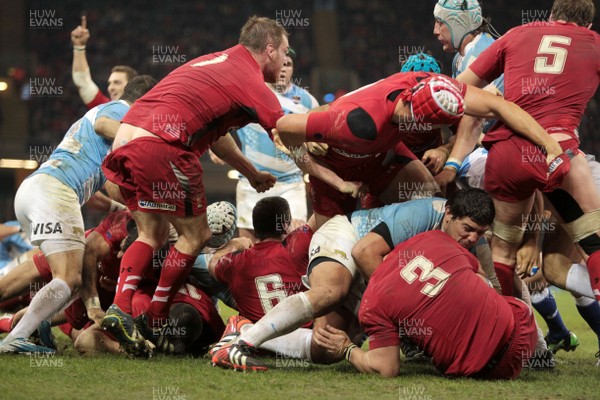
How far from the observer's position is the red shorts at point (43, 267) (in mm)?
5992

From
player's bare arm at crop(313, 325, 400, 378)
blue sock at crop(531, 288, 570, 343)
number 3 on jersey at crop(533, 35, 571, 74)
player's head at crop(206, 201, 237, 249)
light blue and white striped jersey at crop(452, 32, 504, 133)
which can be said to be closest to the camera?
player's bare arm at crop(313, 325, 400, 378)

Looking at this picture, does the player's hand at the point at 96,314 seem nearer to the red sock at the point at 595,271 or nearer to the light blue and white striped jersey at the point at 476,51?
the red sock at the point at 595,271

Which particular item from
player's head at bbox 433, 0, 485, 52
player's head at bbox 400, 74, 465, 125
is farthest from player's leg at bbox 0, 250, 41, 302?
player's head at bbox 433, 0, 485, 52

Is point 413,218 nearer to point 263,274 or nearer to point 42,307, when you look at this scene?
point 263,274

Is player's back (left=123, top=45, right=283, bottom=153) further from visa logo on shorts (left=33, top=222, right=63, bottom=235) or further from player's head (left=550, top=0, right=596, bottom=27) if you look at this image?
player's head (left=550, top=0, right=596, bottom=27)

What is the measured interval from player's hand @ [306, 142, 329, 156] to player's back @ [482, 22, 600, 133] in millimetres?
1212

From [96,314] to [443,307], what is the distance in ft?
7.77

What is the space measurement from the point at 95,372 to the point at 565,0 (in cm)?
360

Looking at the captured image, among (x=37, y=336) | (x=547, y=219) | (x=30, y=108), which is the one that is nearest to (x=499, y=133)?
(x=547, y=219)

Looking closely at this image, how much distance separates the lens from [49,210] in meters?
5.60

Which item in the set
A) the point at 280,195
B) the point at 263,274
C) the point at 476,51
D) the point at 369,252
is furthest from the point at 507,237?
the point at 280,195

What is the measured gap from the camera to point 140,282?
227 inches

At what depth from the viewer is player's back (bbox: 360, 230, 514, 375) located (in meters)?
4.54

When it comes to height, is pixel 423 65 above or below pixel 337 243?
above
